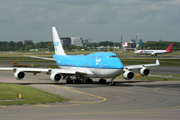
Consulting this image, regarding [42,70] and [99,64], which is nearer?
[99,64]

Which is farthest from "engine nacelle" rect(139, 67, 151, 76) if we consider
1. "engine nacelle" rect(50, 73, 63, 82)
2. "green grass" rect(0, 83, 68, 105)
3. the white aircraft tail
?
"green grass" rect(0, 83, 68, 105)

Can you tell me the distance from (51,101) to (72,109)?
507 cm

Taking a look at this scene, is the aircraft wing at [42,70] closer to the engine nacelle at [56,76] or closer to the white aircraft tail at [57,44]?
the engine nacelle at [56,76]

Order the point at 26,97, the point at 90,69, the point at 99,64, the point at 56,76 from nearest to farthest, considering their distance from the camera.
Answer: the point at 26,97 < the point at 56,76 < the point at 99,64 < the point at 90,69

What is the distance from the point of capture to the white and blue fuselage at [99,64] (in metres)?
48.3

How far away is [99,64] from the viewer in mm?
Result: 50281

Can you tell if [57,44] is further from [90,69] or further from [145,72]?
[145,72]

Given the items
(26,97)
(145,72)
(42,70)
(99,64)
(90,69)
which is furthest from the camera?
(145,72)

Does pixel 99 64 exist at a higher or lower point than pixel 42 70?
higher

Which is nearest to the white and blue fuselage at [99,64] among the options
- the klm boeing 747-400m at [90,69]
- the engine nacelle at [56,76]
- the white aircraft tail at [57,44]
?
the klm boeing 747-400m at [90,69]

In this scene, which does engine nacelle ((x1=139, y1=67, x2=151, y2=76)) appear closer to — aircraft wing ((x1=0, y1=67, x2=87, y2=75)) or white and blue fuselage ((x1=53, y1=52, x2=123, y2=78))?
white and blue fuselage ((x1=53, y1=52, x2=123, y2=78))

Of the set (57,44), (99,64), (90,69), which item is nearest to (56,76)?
(90,69)

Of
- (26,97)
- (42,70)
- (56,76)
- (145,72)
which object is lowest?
(26,97)

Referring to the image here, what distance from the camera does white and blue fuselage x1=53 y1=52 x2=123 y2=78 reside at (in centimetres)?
4834
